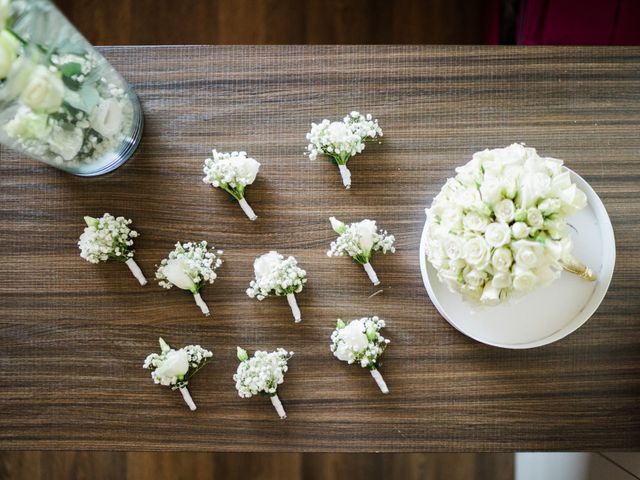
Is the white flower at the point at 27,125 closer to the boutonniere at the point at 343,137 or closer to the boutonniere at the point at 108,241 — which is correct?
the boutonniere at the point at 108,241

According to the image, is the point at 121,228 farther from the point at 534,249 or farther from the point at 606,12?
the point at 606,12

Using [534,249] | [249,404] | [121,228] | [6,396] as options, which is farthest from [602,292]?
[6,396]

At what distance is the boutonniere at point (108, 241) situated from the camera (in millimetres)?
1243

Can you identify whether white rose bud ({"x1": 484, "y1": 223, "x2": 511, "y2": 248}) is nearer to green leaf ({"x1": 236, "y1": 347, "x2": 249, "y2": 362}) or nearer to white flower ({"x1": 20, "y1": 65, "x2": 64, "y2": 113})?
green leaf ({"x1": 236, "y1": 347, "x2": 249, "y2": 362})

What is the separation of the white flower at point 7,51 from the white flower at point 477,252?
762mm

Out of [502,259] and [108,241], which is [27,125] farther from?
A: [502,259]

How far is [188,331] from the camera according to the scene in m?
1.28

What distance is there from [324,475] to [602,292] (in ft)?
4.10

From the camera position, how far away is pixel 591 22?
1578mm

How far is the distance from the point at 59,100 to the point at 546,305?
3.27 feet

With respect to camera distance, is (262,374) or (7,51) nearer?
(7,51)

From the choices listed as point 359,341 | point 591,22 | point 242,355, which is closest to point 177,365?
point 242,355

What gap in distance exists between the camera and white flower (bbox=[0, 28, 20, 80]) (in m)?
0.92

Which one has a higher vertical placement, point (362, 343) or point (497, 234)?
point (497, 234)
